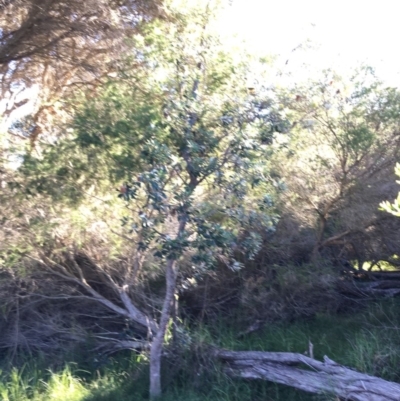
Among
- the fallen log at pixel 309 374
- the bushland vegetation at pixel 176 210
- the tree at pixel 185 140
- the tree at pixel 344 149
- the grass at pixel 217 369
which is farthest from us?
the tree at pixel 344 149

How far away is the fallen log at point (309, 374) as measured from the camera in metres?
6.62

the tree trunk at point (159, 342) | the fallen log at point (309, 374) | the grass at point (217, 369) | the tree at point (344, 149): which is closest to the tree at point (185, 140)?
the tree trunk at point (159, 342)

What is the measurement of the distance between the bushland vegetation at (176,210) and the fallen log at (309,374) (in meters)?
0.22

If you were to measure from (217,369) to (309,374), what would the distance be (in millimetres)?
1293

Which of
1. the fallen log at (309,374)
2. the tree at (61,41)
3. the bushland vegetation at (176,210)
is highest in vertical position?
the tree at (61,41)

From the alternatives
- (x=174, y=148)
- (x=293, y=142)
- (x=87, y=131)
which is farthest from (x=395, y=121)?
(x=87, y=131)

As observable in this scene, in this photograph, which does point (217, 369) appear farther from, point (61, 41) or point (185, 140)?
point (61, 41)

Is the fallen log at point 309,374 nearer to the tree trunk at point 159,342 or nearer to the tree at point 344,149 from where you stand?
the tree trunk at point 159,342

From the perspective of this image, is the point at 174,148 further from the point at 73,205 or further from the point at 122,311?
the point at 122,311

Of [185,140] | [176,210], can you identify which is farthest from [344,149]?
[176,210]

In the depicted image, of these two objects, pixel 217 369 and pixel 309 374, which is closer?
pixel 309 374

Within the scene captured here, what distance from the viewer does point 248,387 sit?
774 centimetres

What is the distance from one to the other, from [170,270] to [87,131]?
1936 millimetres

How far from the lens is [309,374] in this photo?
723 centimetres
